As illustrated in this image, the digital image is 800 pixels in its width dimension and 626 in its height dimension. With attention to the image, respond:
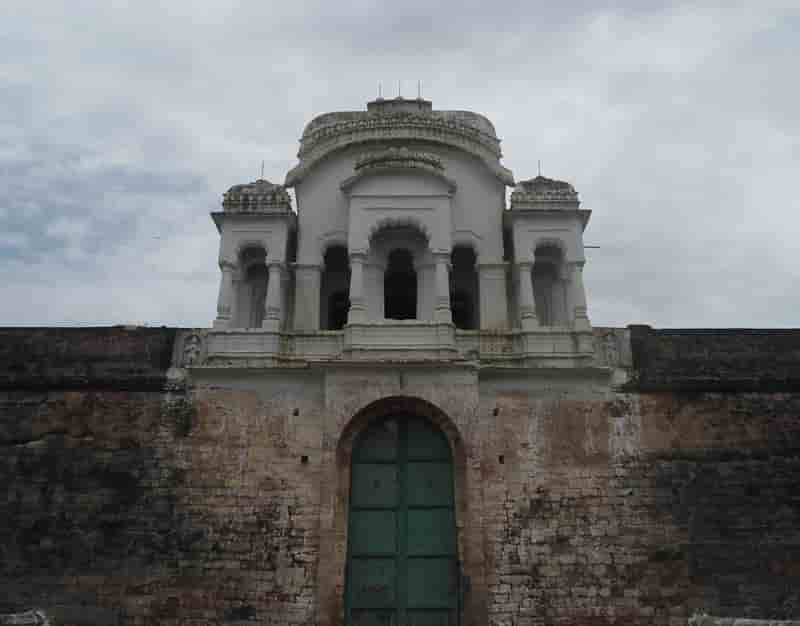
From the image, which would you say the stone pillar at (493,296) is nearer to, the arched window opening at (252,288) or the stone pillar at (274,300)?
the stone pillar at (274,300)

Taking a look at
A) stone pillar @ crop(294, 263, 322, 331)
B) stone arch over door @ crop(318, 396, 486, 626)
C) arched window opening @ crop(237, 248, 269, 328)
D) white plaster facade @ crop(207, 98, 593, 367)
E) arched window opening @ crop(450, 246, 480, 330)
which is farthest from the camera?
arched window opening @ crop(450, 246, 480, 330)

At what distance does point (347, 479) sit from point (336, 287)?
4.13 metres

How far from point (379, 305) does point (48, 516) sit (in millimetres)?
5994

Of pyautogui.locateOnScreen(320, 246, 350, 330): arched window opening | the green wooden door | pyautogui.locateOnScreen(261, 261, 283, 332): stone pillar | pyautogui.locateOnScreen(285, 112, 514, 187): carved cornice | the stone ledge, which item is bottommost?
the stone ledge

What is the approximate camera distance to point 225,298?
12094 mm

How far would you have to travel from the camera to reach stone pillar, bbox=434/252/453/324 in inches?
455

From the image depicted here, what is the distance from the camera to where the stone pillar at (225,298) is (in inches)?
467

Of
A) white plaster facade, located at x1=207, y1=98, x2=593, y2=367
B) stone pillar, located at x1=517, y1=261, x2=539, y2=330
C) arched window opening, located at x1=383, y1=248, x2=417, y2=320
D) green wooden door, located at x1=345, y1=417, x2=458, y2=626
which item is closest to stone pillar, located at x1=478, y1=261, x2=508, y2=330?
white plaster facade, located at x1=207, y1=98, x2=593, y2=367

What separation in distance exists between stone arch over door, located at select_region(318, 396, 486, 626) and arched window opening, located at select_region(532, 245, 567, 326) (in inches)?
123

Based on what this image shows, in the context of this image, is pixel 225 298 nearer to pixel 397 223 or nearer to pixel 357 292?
pixel 357 292

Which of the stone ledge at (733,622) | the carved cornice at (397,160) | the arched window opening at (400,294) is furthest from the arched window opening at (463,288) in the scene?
the stone ledge at (733,622)

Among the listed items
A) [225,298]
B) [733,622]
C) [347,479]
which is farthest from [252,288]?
[733,622]

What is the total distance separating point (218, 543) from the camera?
10.4m

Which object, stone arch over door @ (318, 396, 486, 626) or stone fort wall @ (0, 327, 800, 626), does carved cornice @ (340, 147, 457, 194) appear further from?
stone arch over door @ (318, 396, 486, 626)
